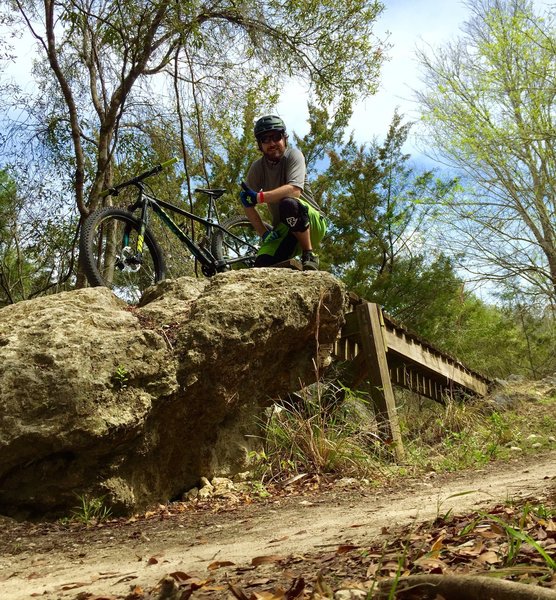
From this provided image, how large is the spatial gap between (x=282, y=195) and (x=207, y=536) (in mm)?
3040

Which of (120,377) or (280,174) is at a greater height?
(280,174)

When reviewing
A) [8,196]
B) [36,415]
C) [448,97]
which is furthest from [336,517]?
[8,196]

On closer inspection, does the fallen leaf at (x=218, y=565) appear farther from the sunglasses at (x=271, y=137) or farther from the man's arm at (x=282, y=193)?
the sunglasses at (x=271, y=137)

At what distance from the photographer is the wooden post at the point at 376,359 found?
714cm

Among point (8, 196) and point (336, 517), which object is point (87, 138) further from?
point (336, 517)

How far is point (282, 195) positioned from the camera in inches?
223

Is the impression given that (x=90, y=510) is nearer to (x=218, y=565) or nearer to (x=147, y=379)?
(x=147, y=379)

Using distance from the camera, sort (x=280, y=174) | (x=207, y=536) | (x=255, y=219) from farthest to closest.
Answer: (x=255, y=219) < (x=280, y=174) < (x=207, y=536)

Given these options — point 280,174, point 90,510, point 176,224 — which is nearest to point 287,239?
point 280,174

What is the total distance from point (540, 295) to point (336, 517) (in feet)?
37.6

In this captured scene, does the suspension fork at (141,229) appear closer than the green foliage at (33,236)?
Yes

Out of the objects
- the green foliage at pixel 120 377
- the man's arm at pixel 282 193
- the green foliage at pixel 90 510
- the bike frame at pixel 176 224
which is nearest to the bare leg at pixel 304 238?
the man's arm at pixel 282 193

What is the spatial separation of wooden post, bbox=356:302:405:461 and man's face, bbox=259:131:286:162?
2.18 meters

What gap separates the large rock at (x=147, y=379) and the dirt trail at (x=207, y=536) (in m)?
0.42
